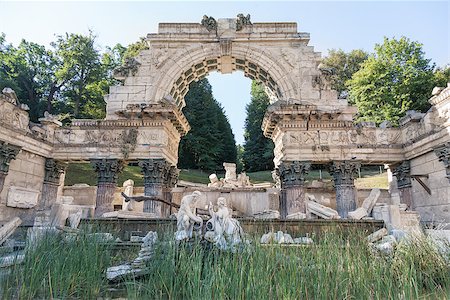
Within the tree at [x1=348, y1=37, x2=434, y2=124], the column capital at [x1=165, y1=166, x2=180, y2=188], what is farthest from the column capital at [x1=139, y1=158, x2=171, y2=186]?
the tree at [x1=348, y1=37, x2=434, y2=124]

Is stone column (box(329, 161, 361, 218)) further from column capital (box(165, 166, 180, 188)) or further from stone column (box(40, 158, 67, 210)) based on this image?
stone column (box(40, 158, 67, 210))

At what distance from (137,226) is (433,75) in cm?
2960

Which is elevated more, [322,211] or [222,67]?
[222,67]

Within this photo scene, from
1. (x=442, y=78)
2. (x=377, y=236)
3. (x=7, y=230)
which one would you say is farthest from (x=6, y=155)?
(x=442, y=78)

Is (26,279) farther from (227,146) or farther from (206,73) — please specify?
(227,146)

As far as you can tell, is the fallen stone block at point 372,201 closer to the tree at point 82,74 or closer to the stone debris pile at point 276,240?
the stone debris pile at point 276,240

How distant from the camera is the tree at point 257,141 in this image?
131 ft

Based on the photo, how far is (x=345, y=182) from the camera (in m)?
13.8

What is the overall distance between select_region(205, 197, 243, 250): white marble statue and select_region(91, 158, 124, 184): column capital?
9.17 m

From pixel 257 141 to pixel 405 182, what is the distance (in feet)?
92.1

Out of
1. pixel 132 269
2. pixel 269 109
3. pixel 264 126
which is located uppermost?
pixel 269 109

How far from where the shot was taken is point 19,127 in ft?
40.3

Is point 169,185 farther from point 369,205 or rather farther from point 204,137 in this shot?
point 204,137

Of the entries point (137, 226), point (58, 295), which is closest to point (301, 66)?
point (137, 226)
